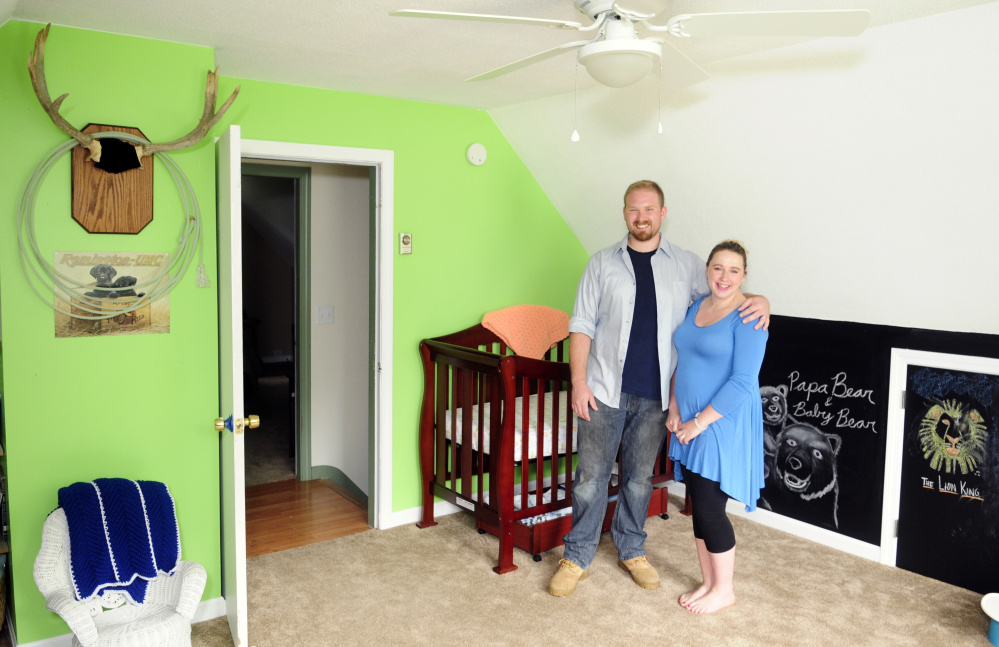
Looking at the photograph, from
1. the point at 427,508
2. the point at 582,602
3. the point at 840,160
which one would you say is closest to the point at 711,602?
the point at 582,602

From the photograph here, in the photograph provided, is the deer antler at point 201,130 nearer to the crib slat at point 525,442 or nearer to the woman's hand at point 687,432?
the crib slat at point 525,442

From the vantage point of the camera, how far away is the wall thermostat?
3.78 meters

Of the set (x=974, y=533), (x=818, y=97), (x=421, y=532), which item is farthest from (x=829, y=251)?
(x=421, y=532)

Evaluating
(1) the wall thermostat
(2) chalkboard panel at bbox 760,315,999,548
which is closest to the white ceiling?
(1) the wall thermostat

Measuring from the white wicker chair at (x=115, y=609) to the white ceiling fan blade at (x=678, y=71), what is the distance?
217cm

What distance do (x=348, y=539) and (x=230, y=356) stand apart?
56.6 inches

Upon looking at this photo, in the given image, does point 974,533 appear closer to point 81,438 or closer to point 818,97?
point 818,97

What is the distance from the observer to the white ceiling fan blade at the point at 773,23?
5.51ft

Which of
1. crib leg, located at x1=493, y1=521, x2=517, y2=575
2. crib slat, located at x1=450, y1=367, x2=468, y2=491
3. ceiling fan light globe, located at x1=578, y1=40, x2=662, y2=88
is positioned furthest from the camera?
crib slat, located at x1=450, y1=367, x2=468, y2=491

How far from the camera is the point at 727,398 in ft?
8.52

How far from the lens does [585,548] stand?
3.02m

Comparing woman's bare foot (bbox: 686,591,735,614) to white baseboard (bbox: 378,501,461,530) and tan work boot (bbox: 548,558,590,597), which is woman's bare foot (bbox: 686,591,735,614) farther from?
white baseboard (bbox: 378,501,461,530)

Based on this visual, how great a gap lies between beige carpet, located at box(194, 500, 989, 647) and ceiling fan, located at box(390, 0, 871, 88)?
187 cm

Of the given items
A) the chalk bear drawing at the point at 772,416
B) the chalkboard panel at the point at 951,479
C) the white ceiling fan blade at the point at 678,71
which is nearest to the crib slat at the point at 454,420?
the chalk bear drawing at the point at 772,416
